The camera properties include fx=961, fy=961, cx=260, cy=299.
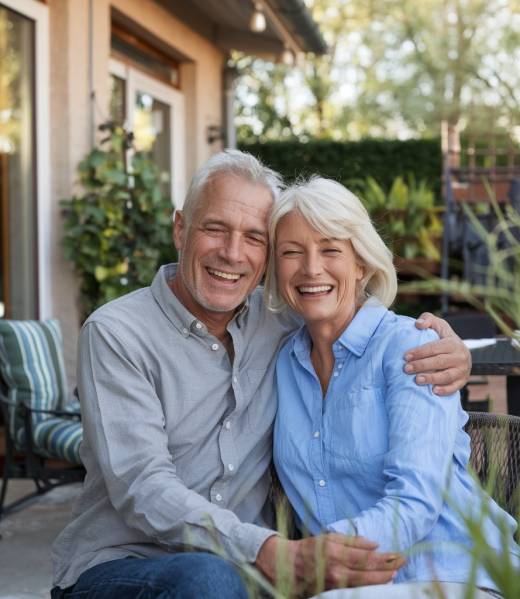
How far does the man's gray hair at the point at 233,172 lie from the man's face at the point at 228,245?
1 centimetres

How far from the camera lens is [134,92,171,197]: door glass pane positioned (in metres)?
7.91

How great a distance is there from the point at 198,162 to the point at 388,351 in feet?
24.4

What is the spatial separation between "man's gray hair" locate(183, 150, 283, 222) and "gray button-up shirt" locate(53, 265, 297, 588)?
0.76 feet

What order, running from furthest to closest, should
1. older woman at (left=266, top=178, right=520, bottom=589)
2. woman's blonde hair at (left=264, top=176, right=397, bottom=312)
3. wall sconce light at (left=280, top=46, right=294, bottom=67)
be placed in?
wall sconce light at (left=280, top=46, right=294, bottom=67) → woman's blonde hair at (left=264, top=176, right=397, bottom=312) → older woman at (left=266, top=178, right=520, bottom=589)

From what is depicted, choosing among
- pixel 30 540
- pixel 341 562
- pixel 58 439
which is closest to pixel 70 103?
pixel 58 439

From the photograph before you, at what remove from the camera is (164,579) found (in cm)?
182

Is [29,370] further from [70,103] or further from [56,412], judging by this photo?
[70,103]

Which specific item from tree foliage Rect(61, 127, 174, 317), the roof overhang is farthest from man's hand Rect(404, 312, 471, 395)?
the roof overhang

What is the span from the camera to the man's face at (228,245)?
2.30m

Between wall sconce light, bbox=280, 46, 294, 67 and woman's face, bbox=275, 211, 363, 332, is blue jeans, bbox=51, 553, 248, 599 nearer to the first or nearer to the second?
woman's face, bbox=275, 211, 363, 332

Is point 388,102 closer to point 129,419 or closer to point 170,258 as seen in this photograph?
point 170,258

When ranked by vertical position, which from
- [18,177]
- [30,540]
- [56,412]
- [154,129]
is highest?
[154,129]

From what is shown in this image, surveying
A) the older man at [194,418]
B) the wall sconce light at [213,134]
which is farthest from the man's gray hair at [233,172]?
the wall sconce light at [213,134]

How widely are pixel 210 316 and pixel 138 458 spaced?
468mm
